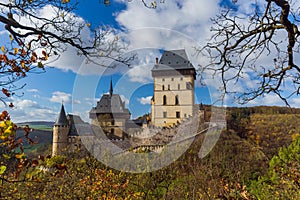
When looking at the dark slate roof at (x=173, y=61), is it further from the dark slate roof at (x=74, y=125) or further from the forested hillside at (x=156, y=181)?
the forested hillside at (x=156, y=181)

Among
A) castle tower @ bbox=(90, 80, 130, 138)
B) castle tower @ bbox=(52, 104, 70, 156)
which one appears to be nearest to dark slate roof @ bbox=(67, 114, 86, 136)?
castle tower @ bbox=(52, 104, 70, 156)

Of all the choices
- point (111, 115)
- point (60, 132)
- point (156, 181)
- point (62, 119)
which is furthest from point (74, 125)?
point (156, 181)

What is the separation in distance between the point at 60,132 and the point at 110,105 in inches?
259

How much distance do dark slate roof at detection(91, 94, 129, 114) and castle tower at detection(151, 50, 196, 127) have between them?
3.46 metres

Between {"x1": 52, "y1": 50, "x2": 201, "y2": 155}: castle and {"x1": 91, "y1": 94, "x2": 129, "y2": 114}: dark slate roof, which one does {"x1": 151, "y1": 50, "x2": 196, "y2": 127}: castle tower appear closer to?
{"x1": 52, "y1": 50, "x2": 201, "y2": 155}: castle

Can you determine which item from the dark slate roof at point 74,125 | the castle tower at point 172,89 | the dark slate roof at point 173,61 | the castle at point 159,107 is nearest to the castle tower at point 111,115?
the castle at point 159,107

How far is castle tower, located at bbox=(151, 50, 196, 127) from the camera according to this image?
31469 millimetres

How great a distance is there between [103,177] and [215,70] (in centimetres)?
397

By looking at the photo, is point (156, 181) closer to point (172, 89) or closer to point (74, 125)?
point (74, 125)

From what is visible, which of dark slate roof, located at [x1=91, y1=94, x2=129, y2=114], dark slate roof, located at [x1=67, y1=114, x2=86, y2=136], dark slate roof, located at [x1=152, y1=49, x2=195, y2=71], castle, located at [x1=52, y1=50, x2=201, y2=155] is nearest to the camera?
castle, located at [x1=52, y1=50, x2=201, y2=155]

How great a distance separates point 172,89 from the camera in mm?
33062

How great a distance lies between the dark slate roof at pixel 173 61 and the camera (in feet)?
107

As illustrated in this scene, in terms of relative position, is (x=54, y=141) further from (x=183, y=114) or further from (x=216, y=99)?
(x=216, y=99)

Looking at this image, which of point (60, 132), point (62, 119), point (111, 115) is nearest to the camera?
point (60, 132)
